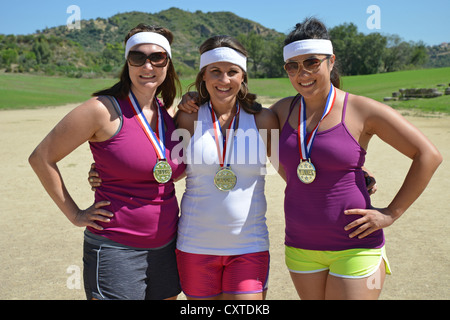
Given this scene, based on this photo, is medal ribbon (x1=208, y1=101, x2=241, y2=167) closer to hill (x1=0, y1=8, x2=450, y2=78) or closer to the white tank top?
the white tank top

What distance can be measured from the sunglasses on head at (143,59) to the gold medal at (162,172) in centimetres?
78

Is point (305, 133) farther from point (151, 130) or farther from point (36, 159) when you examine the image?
point (36, 159)

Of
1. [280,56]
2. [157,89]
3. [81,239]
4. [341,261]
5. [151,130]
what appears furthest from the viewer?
[280,56]

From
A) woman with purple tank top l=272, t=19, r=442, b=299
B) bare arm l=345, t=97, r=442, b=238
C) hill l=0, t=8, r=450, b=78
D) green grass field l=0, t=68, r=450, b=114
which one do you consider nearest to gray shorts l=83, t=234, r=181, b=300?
woman with purple tank top l=272, t=19, r=442, b=299

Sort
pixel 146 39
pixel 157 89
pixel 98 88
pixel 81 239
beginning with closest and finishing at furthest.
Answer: pixel 146 39 < pixel 157 89 < pixel 81 239 < pixel 98 88

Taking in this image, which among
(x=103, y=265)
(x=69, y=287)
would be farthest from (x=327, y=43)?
(x=69, y=287)

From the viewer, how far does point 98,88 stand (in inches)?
1624

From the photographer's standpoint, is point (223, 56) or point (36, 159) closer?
point (36, 159)

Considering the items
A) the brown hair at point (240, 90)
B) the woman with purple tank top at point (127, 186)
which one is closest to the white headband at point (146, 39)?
the woman with purple tank top at point (127, 186)

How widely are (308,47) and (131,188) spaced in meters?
1.66

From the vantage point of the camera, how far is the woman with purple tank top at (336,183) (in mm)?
2924

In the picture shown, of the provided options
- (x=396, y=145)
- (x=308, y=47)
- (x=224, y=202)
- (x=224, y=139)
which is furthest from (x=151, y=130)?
(x=396, y=145)

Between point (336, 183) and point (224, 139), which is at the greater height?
point (224, 139)
